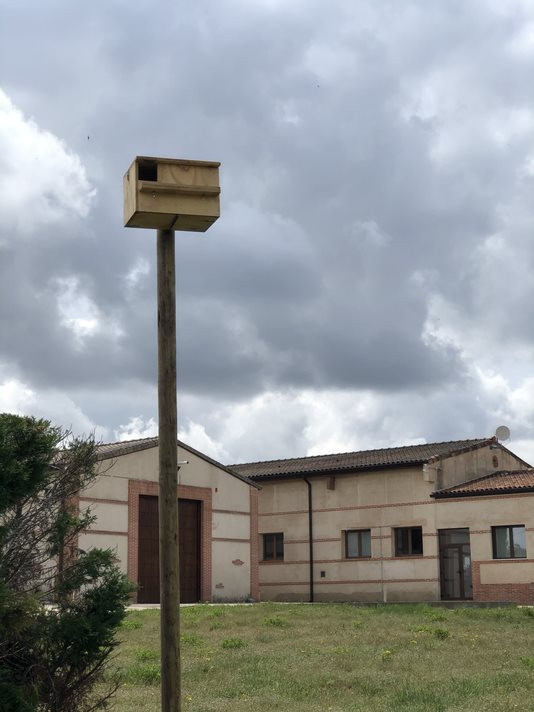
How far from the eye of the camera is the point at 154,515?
32.0 meters

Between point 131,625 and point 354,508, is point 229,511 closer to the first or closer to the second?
point 354,508

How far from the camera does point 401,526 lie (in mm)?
36719

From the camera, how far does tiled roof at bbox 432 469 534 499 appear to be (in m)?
33.6

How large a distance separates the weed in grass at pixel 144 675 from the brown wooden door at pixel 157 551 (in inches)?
637

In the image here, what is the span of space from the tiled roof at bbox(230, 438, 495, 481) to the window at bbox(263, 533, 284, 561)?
2.57 metres

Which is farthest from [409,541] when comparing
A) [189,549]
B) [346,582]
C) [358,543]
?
[189,549]

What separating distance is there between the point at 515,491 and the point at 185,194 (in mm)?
27812

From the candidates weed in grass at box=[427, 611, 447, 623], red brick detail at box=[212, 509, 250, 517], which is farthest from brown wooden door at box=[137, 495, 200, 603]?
weed in grass at box=[427, 611, 447, 623]

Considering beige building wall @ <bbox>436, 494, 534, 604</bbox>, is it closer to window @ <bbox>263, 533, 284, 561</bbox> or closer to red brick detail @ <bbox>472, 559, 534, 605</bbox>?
red brick detail @ <bbox>472, 559, 534, 605</bbox>

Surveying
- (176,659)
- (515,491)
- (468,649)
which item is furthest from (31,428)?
(515,491)

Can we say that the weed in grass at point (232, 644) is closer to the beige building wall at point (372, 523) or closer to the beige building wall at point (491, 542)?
the beige building wall at point (491, 542)

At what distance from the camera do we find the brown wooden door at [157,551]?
31609 mm

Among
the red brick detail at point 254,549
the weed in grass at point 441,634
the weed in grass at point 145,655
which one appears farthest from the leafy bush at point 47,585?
the red brick detail at point 254,549

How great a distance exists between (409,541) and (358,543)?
2465mm
